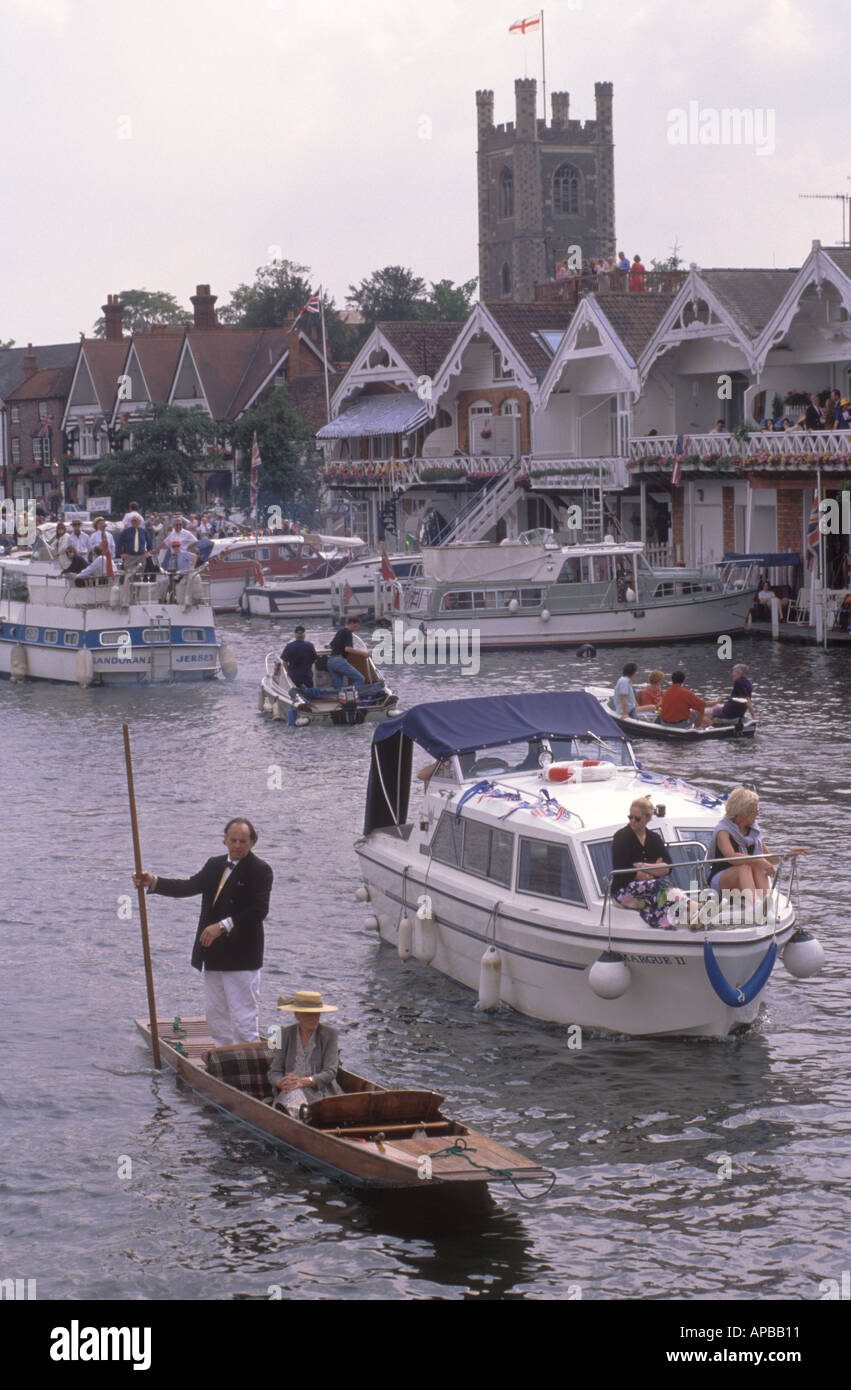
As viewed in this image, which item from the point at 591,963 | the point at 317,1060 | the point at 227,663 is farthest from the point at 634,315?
the point at 317,1060

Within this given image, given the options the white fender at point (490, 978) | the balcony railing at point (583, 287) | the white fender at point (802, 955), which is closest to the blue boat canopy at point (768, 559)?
the balcony railing at point (583, 287)

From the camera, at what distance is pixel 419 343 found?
74.4 metres

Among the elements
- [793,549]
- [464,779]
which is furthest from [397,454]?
[464,779]

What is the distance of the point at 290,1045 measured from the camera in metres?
13.0

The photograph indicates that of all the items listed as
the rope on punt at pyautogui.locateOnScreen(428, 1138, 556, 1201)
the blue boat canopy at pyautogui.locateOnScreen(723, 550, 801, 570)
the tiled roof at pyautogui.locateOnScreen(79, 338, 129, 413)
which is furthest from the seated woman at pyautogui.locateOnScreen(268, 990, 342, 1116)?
the tiled roof at pyautogui.locateOnScreen(79, 338, 129, 413)

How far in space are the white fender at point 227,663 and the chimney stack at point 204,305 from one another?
2566 inches

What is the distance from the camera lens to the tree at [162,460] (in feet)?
260

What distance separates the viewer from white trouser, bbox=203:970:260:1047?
13.7m

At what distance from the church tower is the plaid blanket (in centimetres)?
12616

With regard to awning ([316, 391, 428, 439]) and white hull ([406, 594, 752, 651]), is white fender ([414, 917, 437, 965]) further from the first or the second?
awning ([316, 391, 428, 439])

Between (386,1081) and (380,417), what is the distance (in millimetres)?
60982

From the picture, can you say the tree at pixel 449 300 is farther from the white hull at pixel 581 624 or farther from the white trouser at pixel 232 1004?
the white trouser at pixel 232 1004
